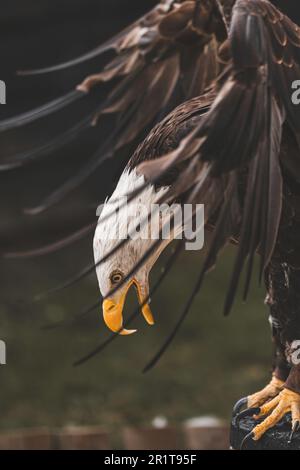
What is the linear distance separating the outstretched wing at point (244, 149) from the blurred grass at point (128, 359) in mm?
2532

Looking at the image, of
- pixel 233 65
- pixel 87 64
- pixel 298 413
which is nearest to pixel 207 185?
pixel 233 65

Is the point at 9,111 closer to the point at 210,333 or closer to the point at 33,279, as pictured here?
the point at 33,279

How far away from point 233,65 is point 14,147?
412cm

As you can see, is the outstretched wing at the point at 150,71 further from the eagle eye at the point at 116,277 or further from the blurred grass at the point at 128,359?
the blurred grass at the point at 128,359

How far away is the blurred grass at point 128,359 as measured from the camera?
4.62 m

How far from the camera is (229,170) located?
1.90 m

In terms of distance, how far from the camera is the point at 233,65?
1.93m

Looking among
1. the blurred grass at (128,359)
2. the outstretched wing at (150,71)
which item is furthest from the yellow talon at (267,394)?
the blurred grass at (128,359)

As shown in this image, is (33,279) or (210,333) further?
(33,279)

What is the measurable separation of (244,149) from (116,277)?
0.36m

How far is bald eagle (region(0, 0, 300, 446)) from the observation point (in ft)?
6.23

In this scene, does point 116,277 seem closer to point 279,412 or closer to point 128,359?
point 279,412

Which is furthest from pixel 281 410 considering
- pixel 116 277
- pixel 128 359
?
pixel 128 359

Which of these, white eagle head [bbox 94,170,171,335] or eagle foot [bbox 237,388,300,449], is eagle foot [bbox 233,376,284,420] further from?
white eagle head [bbox 94,170,171,335]
